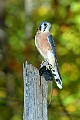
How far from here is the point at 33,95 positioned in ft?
6.90

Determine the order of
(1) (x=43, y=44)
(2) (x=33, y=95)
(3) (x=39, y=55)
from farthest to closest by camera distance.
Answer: (3) (x=39, y=55)
(1) (x=43, y=44)
(2) (x=33, y=95)

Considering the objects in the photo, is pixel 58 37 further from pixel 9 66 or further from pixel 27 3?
pixel 27 3

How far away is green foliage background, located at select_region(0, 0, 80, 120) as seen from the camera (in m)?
6.01

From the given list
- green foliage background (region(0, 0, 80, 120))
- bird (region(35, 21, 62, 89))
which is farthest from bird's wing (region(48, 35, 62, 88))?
green foliage background (region(0, 0, 80, 120))

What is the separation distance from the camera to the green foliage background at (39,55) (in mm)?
6012

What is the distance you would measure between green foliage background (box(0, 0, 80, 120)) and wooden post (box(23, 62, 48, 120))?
3663mm

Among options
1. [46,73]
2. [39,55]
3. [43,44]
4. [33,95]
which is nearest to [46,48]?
[43,44]

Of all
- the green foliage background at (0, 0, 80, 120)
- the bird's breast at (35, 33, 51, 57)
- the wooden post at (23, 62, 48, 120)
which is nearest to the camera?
the wooden post at (23, 62, 48, 120)

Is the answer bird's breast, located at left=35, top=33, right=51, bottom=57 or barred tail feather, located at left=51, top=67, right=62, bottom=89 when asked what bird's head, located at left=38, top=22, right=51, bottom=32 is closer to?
bird's breast, located at left=35, top=33, right=51, bottom=57

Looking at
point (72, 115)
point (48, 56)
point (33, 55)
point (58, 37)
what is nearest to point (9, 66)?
point (33, 55)

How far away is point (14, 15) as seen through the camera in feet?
23.3

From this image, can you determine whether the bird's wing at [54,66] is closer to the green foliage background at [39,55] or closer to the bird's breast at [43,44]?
the bird's breast at [43,44]

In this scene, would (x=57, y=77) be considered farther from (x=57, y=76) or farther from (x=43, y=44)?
(x=43, y=44)

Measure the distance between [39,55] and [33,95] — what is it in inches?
162
